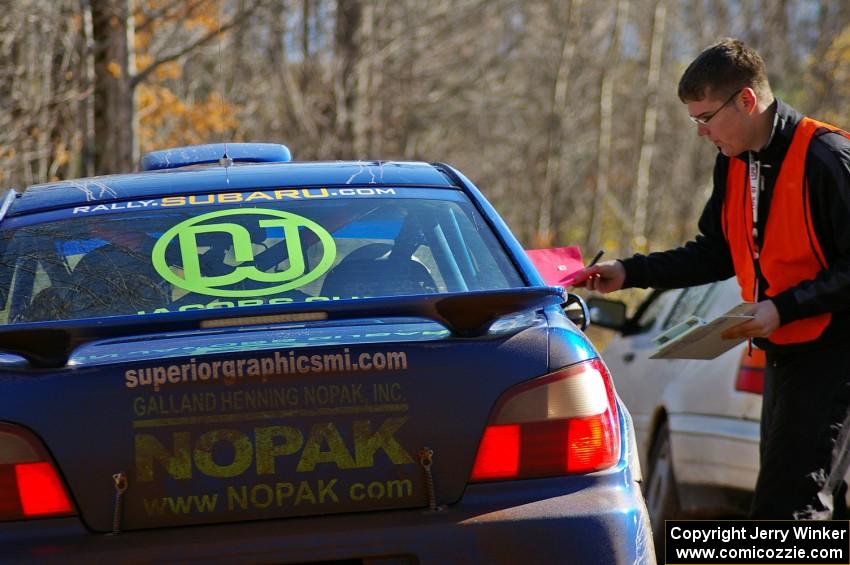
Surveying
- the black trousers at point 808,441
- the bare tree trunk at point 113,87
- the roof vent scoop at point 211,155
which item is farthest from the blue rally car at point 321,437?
the bare tree trunk at point 113,87

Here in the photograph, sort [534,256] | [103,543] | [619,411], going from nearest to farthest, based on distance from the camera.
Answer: [103,543]
[619,411]
[534,256]

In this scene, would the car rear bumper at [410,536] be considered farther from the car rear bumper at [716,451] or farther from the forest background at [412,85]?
the forest background at [412,85]

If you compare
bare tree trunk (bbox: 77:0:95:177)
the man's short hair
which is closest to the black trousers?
the man's short hair

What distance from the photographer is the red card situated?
202 inches

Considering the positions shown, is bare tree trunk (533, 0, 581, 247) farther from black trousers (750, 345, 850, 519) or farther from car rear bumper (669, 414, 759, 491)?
black trousers (750, 345, 850, 519)

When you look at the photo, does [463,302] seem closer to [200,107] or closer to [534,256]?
[534,256]

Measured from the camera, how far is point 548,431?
11.1 feet

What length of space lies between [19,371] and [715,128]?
239 cm


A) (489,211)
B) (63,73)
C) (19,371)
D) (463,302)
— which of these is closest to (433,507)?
(463,302)

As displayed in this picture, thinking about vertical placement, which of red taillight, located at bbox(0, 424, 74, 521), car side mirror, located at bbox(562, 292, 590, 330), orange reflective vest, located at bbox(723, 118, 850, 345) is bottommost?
red taillight, located at bbox(0, 424, 74, 521)

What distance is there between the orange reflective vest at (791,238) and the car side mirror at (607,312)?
6.54ft

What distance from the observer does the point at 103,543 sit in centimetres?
318

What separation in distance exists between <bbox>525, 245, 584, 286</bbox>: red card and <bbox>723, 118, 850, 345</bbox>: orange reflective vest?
72 centimetres

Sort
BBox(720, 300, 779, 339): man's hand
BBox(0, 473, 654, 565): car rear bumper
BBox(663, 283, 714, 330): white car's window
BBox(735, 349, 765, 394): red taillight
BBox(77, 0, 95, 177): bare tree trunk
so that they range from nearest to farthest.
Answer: BBox(0, 473, 654, 565): car rear bumper < BBox(720, 300, 779, 339): man's hand < BBox(735, 349, 765, 394): red taillight < BBox(663, 283, 714, 330): white car's window < BBox(77, 0, 95, 177): bare tree trunk
